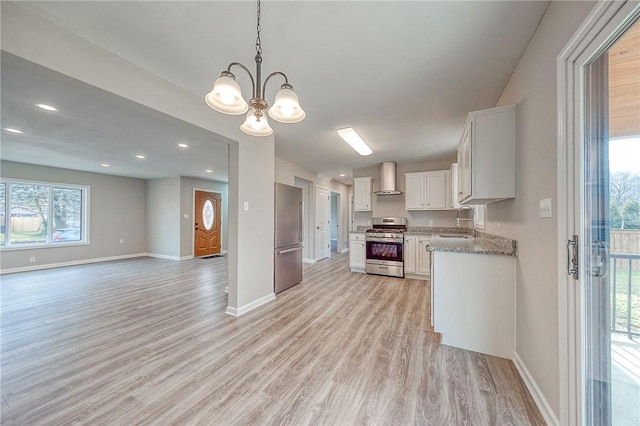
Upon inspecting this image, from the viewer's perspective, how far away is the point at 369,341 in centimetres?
233

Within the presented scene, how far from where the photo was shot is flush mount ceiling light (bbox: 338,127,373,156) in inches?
139

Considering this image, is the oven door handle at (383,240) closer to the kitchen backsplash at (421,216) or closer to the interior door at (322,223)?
the kitchen backsplash at (421,216)

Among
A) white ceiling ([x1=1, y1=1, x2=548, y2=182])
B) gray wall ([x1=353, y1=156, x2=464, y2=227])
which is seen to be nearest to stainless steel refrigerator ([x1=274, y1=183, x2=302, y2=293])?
white ceiling ([x1=1, y1=1, x2=548, y2=182])

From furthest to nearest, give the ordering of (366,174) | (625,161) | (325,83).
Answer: (366,174)
(325,83)
(625,161)

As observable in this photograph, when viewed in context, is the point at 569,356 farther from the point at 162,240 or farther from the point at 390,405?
the point at 162,240

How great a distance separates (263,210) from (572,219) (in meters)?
3.08

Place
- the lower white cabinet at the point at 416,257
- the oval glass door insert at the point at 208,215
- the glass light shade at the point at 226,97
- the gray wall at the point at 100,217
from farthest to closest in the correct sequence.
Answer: the oval glass door insert at the point at 208,215 → the gray wall at the point at 100,217 → the lower white cabinet at the point at 416,257 → the glass light shade at the point at 226,97

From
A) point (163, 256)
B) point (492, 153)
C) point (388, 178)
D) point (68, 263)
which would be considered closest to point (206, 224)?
point (163, 256)

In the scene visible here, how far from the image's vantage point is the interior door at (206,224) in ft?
24.3

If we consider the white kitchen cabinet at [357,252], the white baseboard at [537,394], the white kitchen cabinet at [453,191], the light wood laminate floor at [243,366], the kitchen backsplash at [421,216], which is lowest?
the light wood laminate floor at [243,366]

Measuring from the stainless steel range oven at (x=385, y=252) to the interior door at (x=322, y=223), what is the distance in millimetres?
1978

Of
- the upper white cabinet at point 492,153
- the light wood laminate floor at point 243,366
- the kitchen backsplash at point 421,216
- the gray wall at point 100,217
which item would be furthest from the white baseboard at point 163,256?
the upper white cabinet at point 492,153

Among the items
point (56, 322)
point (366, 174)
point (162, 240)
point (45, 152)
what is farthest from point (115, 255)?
point (366, 174)

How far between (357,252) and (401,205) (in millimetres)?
1520
